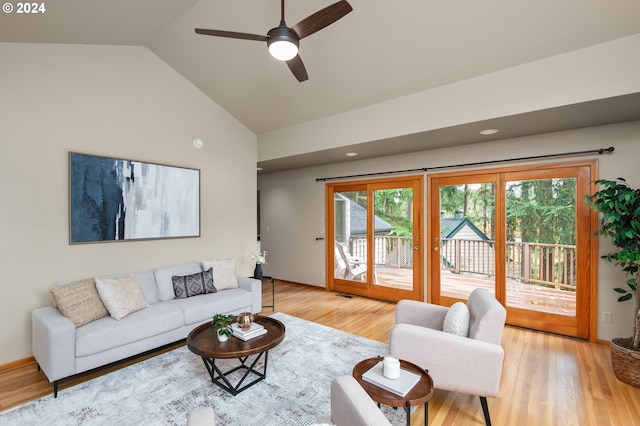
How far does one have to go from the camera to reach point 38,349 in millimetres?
2562

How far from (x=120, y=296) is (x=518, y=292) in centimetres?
480

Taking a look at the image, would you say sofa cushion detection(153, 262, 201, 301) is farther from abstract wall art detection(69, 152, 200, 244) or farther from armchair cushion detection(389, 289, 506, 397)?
armchair cushion detection(389, 289, 506, 397)

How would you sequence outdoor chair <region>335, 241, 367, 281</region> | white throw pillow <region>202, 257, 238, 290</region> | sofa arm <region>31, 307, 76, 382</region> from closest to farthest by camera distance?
sofa arm <region>31, 307, 76, 382</region> < white throw pillow <region>202, 257, 238, 290</region> < outdoor chair <region>335, 241, 367, 281</region>

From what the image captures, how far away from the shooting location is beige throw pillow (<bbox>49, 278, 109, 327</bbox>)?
2.63 m

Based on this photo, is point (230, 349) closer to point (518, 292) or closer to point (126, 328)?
point (126, 328)

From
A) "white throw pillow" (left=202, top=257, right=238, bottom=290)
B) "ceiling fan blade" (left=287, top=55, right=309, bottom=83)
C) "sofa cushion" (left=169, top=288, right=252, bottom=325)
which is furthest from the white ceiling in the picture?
"sofa cushion" (left=169, top=288, right=252, bottom=325)

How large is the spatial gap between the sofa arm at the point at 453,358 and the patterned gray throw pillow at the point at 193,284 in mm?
2595

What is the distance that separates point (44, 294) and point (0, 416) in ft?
3.98

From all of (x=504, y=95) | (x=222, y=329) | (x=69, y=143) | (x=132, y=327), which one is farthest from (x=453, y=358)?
(x=69, y=143)

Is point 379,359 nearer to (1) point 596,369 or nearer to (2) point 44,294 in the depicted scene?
(1) point 596,369

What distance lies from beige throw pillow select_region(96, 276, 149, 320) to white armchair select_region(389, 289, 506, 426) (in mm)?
2607

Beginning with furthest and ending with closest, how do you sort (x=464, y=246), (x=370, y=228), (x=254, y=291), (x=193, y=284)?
(x=370, y=228)
(x=464, y=246)
(x=254, y=291)
(x=193, y=284)

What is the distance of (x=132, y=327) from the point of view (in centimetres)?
278

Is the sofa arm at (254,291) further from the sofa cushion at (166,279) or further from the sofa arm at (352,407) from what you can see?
the sofa arm at (352,407)
